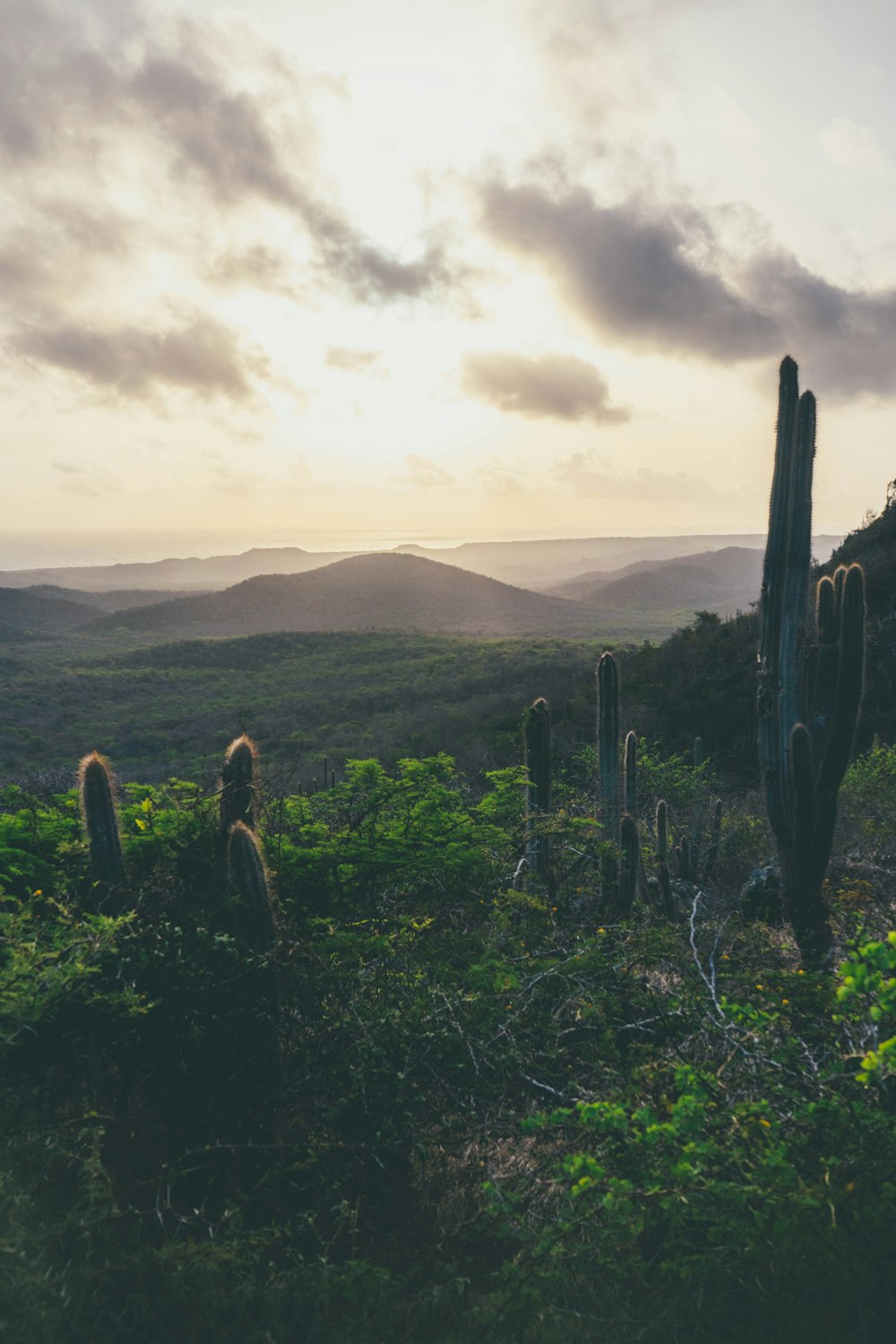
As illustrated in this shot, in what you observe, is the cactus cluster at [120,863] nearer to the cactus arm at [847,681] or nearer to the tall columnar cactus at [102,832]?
the tall columnar cactus at [102,832]

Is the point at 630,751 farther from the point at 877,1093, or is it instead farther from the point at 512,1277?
the point at 512,1277

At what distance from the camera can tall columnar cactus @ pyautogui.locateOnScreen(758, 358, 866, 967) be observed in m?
6.01

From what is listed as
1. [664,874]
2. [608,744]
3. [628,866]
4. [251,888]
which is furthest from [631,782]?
[251,888]

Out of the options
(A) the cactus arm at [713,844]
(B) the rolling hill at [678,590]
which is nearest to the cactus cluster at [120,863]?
(A) the cactus arm at [713,844]

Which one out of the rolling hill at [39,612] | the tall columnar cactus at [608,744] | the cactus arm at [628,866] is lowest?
the cactus arm at [628,866]

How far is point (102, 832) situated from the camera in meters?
4.34

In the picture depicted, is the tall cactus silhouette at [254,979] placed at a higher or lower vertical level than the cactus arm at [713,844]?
higher

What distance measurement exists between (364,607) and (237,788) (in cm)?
8235

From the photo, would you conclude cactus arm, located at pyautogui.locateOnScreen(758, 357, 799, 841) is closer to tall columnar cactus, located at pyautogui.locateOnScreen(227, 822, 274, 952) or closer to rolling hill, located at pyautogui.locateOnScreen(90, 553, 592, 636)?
tall columnar cactus, located at pyautogui.locateOnScreen(227, 822, 274, 952)

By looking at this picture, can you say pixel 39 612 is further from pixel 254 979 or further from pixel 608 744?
pixel 254 979

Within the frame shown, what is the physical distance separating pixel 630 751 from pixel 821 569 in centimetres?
1422

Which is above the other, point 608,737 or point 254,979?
point 608,737

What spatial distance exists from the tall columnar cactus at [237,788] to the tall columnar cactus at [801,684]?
4578mm

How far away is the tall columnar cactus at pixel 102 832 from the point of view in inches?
170
